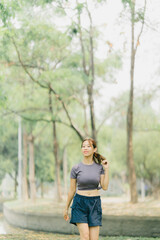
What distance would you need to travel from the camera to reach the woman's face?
4.81 metres

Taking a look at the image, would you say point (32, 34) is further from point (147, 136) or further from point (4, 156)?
point (4, 156)

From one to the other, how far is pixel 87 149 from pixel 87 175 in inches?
12.7

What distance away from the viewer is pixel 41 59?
1806 cm

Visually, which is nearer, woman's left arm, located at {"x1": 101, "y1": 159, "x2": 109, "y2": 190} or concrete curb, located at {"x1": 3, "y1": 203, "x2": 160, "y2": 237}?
woman's left arm, located at {"x1": 101, "y1": 159, "x2": 109, "y2": 190}

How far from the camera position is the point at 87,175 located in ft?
15.5

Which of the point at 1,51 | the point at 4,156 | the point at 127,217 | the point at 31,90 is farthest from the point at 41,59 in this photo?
the point at 4,156

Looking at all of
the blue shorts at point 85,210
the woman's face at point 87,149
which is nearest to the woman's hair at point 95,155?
the woman's face at point 87,149

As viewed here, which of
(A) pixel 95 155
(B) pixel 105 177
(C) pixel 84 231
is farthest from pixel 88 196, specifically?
(A) pixel 95 155

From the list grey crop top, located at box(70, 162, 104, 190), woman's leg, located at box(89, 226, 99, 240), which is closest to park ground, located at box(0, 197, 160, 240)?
woman's leg, located at box(89, 226, 99, 240)

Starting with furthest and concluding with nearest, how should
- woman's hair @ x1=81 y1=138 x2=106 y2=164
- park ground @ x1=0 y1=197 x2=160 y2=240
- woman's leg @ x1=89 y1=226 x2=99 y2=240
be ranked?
park ground @ x1=0 y1=197 x2=160 y2=240, woman's hair @ x1=81 y1=138 x2=106 y2=164, woman's leg @ x1=89 y1=226 x2=99 y2=240

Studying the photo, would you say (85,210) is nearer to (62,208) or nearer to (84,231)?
(84,231)

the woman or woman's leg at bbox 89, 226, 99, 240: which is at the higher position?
the woman

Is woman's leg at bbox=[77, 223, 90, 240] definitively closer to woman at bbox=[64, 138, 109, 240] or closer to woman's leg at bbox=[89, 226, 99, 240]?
woman at bbox=[64, 138, 109, 240]

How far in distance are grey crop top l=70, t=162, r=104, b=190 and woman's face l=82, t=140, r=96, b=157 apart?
0.14 metres
